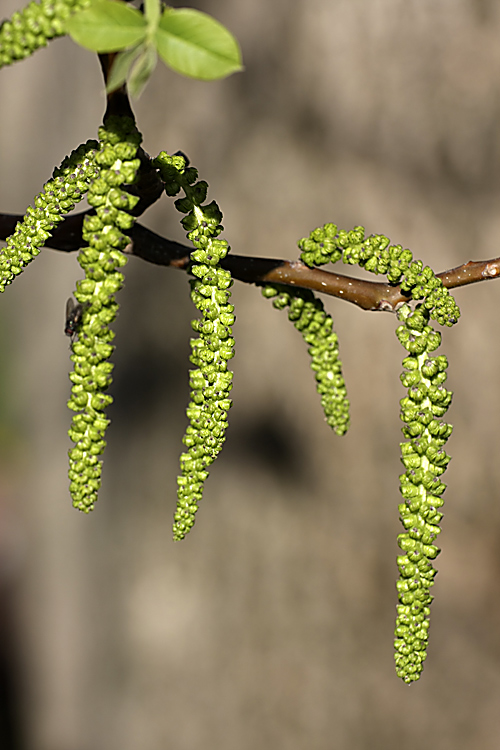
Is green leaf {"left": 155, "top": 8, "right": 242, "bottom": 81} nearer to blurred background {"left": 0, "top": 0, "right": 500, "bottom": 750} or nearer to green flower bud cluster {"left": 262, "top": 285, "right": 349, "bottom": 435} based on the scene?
green flower bud cluster {"left": 262, "top": 285, "right": 349, "bottom": 435}

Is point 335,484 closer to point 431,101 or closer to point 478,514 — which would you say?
point 478,514

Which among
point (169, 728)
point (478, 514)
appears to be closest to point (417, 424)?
point (478, 514)

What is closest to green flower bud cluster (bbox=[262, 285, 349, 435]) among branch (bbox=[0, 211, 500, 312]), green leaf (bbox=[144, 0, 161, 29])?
branch (bbox=[0, 211, 500, 312])

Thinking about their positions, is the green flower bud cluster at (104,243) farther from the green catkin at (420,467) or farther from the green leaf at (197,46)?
the green catkin at (420,467)

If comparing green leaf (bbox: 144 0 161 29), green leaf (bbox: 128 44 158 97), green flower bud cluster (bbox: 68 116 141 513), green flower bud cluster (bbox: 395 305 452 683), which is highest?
green leaf (bbox: 144 0 161 29)

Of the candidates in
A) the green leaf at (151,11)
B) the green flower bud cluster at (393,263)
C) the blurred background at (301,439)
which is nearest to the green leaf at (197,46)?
the green leaf at (151,11)

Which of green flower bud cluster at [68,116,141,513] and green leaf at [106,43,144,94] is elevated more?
green leaf at [106,43,144,94]
